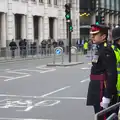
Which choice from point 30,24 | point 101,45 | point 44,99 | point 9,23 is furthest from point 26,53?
point 101,45

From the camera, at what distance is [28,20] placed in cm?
4434

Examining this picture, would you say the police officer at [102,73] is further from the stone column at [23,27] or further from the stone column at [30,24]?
the stone column at [30,24]

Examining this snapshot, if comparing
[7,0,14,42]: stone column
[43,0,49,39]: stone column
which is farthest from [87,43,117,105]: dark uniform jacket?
[43,0,49,39]: stone column

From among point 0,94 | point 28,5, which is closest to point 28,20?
point 28,5

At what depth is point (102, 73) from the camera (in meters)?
5.62

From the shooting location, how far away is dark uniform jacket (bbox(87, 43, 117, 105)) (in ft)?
17.7

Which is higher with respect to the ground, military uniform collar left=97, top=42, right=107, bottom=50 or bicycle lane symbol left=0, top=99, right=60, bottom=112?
military uniform collar left=97, top=42, right=107, bottom=50

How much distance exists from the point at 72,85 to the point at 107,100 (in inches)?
386

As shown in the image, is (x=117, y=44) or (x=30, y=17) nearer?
(x=117, y=44)

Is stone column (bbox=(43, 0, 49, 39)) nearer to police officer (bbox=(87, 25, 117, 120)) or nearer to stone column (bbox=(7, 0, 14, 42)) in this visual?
stone column (bbox=(7, 0, 14, 42))

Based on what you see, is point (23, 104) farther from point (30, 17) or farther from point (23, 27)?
point (30, 17)

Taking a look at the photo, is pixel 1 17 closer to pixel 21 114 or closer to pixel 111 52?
pixel 21 114

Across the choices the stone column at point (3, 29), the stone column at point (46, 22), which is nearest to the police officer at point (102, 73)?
the stone column at point (3, 29)

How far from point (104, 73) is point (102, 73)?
28 millimetres
